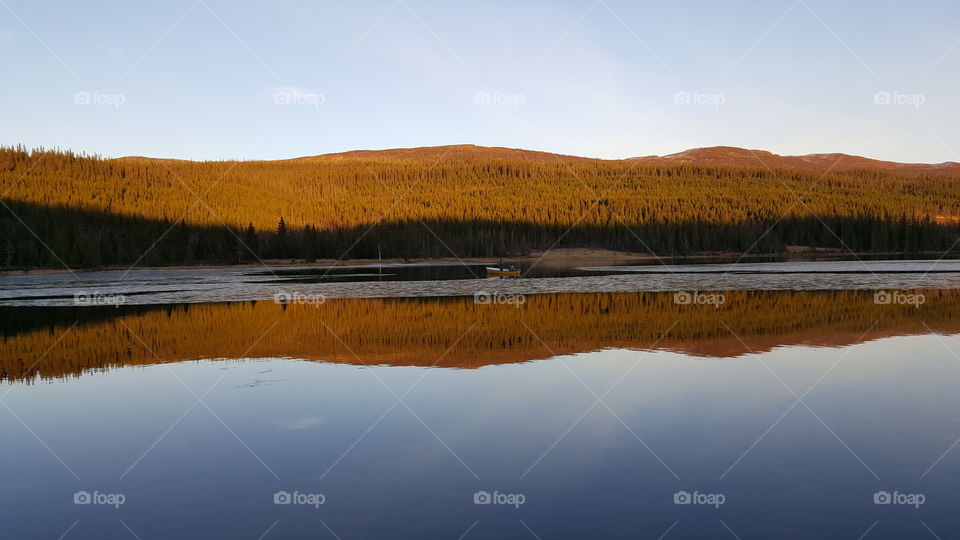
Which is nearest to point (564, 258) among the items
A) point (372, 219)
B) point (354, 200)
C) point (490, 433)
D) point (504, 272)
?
point (372, 219)

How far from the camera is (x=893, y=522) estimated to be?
333 inches

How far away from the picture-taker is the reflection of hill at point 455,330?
21500 mm

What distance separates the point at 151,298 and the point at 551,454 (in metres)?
40.6

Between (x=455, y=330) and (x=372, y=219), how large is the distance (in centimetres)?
15440

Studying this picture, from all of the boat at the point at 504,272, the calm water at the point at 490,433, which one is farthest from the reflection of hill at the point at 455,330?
the boat at the point at 504,272

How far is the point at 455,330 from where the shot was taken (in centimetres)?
2628

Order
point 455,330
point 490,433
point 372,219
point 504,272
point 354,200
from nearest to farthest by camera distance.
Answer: point 490,433 → point 455,330 → point 504,272 → point 372,219 → point 354,200

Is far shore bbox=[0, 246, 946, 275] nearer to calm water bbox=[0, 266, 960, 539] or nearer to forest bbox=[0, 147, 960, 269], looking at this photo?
forest bbox=[0, 147, 960, 269]

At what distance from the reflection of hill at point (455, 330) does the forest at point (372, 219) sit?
8206cm

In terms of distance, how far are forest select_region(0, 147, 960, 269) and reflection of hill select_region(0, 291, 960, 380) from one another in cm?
8206

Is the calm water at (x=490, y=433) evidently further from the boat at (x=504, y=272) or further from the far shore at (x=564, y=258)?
the far shore at (x=564, y=258)

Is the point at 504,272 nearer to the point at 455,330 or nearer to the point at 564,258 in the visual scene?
the point at 455,330

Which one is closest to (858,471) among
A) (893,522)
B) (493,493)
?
(893,522)

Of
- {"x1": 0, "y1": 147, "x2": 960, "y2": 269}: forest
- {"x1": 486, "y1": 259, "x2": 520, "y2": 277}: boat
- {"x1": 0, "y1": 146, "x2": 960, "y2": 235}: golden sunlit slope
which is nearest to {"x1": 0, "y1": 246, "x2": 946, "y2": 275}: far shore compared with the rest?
{"x1": 0, "y1": 147, "x2": 960, "y2": 269}: forest
